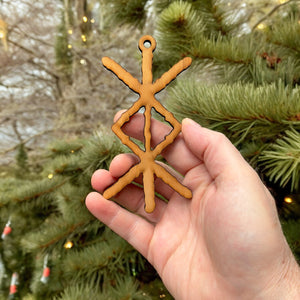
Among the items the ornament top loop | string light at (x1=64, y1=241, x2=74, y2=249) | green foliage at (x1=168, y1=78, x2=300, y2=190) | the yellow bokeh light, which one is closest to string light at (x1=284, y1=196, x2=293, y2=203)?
the yellow bokeh light

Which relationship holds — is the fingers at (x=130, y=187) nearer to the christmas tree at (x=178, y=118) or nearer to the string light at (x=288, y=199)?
the christmas tree at (x=178, y=118)

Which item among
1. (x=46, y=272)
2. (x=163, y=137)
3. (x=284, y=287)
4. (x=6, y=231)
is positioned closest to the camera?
(x=284, y=287)

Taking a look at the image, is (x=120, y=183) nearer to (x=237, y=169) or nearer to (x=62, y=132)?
(x=237, y=169)

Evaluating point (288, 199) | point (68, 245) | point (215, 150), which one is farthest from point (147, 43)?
point (68, 245)

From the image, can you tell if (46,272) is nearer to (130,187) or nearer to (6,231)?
(6,231)

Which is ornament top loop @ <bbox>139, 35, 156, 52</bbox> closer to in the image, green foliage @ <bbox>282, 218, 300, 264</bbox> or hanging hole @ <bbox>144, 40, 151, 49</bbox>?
hanging hole @ <bbox>144, 40, 151, 49</bbox>

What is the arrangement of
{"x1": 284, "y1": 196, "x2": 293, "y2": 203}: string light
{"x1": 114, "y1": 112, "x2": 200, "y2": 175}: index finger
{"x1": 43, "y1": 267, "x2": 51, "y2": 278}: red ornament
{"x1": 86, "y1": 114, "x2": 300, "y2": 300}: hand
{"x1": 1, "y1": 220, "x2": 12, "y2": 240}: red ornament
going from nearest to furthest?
{"x1": 86, "y1": 114, "x2": 300, "y2": 300}: hand, {"x1": 114, "y1": 112, "x2": 200, "y2": 175}: index finger, {"x1": 284, "y1": 196, "x2": 293, "y2": 203}: string light, {"x1": 43, "y1": 267, "x2": 51, "y2": 278}: red ornament, {"x1": 1, "y1": 220, "x2": 12, "y2": 240}: red ornament
